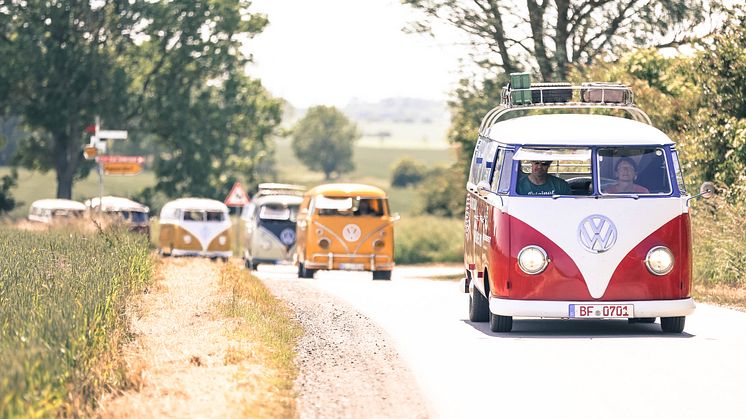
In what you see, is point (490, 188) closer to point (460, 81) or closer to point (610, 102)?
point (610, 102)

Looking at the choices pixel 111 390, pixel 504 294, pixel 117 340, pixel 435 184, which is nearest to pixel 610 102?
pixel 504 294

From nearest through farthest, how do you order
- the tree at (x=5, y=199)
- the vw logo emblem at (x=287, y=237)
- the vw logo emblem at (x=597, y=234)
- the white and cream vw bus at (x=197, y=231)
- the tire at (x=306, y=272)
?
the vw logo emblem at (x=597, y=234)
the tire at (x=306, y=272)
the vw logo emblem at (x=287, y=237)
the white and cream vw bus at (x=197, y=231)
the tree at (x=5, y=199)

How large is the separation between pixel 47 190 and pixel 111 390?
117197 millimetres

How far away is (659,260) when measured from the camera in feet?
51.4

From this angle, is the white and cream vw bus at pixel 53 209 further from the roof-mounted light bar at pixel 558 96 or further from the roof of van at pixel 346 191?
the roof-mounted light bar at pixel 558 96

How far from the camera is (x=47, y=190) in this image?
12512 centimetres

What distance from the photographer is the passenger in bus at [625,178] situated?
1600cm

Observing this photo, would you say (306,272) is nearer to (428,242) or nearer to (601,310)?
(601,310)

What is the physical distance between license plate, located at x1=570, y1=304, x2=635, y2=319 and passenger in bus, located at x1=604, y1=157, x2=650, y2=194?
128cm

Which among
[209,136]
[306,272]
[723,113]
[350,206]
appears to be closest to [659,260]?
[723,113]

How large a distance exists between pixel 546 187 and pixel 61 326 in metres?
6.63

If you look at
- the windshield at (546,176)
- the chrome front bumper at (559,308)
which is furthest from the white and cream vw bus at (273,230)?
the chrome front bumper at (559,308)

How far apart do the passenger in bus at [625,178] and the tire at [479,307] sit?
2538 mm

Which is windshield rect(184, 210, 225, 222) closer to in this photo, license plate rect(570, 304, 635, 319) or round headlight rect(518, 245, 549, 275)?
round headlight rect(518, 245, 549, 275)
